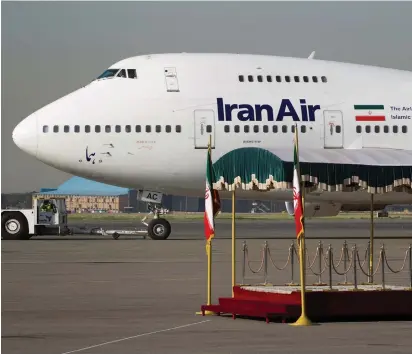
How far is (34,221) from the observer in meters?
51.5

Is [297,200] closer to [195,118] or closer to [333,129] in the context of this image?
[195,118]

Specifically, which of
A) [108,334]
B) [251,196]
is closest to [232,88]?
[251,196]

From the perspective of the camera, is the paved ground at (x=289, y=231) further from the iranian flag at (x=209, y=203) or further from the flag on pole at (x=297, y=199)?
the flag on pole at (x=297, y=199)

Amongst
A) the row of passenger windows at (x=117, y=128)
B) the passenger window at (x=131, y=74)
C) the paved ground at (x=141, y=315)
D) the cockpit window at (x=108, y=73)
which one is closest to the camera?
the paved ground at (x=141, y=315)

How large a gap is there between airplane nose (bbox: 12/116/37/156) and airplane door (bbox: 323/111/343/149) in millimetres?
10162

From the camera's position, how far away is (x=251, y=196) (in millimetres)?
47219

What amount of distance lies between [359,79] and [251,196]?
577 cm

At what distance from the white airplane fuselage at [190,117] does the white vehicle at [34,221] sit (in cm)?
450

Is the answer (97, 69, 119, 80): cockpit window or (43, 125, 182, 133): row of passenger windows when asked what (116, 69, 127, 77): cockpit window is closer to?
(97, 69, 119, 80): cockpit window

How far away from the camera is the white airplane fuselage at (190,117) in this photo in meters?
46.4

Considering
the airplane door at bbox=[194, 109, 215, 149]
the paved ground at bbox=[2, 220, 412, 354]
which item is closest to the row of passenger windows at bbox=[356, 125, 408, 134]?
the airplane door at bbox=[194, 109, 215, 149]

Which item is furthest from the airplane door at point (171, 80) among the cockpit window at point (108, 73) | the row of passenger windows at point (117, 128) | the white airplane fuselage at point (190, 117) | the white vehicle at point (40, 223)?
the white vehicle at point (40, 223)

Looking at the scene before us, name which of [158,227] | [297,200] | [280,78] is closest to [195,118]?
[280,78]

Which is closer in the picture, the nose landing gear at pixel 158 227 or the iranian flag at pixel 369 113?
the iranian flag at pixel 369 113
